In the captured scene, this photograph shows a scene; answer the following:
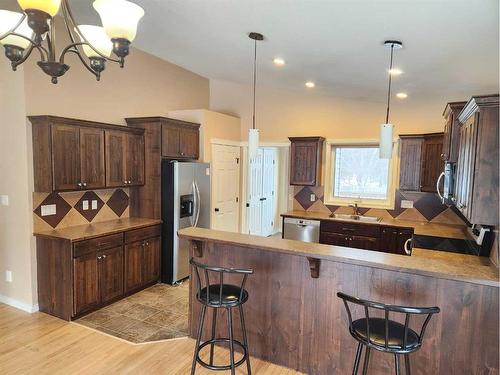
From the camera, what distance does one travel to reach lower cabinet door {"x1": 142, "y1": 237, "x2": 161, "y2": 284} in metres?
4.36

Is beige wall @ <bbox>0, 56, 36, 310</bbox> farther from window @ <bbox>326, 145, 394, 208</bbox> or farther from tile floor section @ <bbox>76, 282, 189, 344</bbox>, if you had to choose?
window @ <bbox>326, 145, 394, 208</bbox>

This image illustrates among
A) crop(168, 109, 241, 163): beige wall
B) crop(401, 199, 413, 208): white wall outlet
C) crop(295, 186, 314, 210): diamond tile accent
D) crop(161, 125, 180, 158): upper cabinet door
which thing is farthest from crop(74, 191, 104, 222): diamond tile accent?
crop(401, 199, 413, 208): white wall outlet

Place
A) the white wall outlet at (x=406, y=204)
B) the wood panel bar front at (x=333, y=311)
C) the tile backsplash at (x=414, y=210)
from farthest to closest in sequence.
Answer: the white wall outlet at (x=406, y=204) < the tile backsplash at (x=414, y=210) < the wood panel bar front at (x=333, y=311)

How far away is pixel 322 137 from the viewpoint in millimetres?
5488

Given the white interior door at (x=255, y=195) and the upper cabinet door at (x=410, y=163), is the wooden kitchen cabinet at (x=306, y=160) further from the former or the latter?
the upper cabinet door at (x=410, y=163)

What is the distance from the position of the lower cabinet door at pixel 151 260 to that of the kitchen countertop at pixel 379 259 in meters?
1.56

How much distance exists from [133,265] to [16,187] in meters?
1.54

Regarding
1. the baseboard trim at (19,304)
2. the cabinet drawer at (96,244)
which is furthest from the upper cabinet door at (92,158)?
the baseboard trim at (19,304)

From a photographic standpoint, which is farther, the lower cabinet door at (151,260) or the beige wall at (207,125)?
the beige wall at (207,125)

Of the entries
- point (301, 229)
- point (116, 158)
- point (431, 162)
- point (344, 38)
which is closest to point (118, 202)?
point (116, 158)

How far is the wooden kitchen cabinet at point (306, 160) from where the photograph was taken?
5.46 metres

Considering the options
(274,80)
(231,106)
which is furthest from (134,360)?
(231,106)

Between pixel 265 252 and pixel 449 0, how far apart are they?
209 centimetres

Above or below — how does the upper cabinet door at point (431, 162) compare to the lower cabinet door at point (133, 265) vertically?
above
